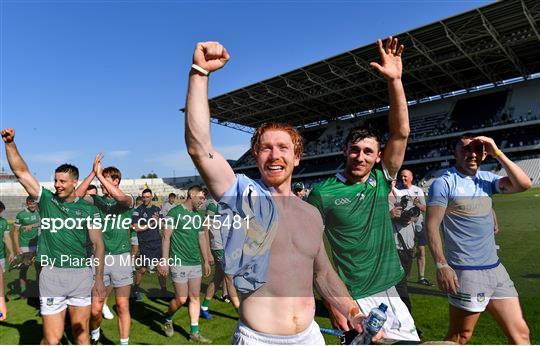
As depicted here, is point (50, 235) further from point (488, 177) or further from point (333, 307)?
point (488, 177)

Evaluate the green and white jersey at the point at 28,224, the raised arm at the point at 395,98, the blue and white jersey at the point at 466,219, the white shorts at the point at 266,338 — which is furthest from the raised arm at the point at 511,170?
the green and white jersey at the point at 28,224

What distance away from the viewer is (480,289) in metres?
3.30

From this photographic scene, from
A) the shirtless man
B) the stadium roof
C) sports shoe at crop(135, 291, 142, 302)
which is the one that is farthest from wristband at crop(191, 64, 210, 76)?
the stadium roof

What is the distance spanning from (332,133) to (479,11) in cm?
2444

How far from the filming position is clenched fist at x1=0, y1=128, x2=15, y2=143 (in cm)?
338

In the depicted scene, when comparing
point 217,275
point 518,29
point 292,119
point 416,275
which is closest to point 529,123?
point 518,29

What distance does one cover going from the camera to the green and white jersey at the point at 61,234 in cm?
397

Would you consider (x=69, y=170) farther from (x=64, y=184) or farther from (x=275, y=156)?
(x=275, y=156)

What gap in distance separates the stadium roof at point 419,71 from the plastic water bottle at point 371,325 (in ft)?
88.3

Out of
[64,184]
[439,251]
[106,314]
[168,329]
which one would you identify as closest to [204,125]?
[439,251]

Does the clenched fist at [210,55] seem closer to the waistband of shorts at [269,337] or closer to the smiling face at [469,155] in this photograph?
the waistband of shorts at [269,337]

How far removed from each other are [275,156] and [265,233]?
428 mm

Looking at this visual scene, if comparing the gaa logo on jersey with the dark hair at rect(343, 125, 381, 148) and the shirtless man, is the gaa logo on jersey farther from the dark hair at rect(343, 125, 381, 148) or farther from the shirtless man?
the shirtless man

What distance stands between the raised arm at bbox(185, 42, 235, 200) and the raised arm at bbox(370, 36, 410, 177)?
1138 millimetres
